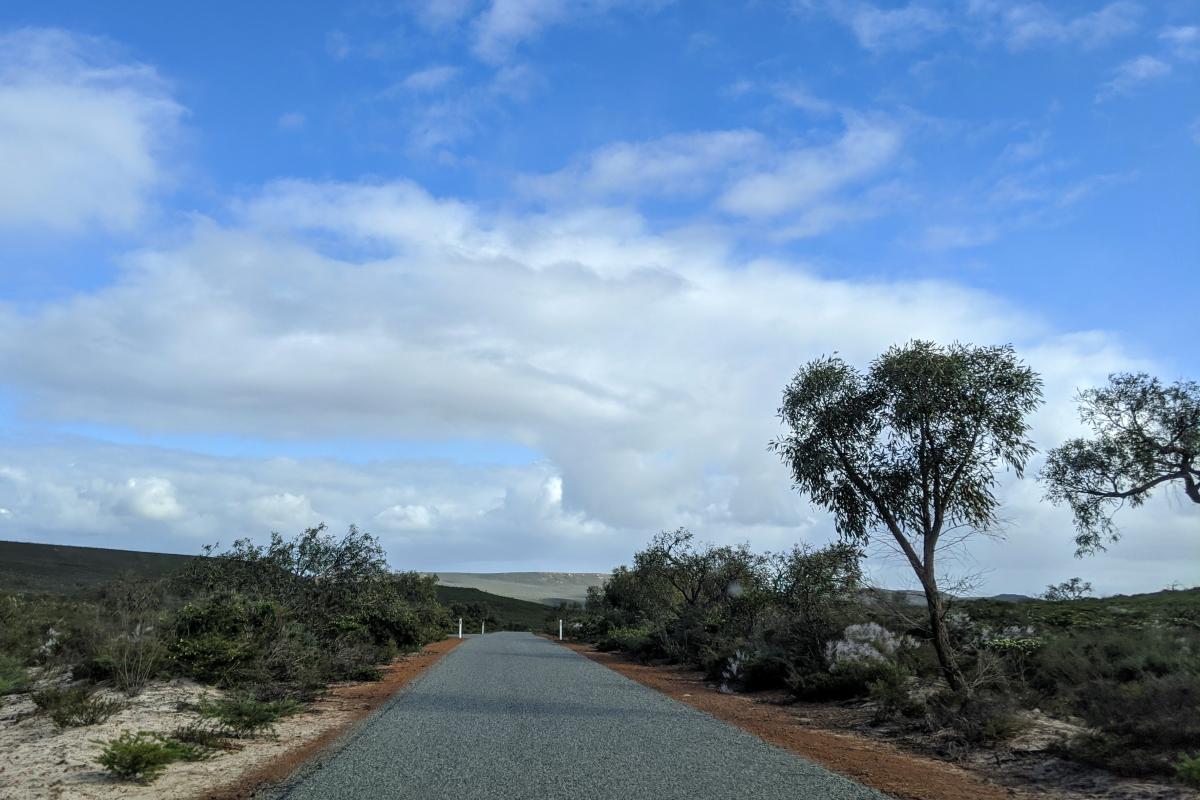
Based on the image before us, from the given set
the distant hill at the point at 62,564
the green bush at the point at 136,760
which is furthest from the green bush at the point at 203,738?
the distant hill at the point at 62,564

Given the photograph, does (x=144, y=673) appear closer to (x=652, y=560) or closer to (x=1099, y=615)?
(x=1099, y=615)

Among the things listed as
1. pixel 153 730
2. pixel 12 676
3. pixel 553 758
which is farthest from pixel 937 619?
pixel 12 676

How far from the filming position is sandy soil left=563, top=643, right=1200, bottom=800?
948 cm

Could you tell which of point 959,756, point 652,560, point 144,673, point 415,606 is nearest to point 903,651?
point 959,756

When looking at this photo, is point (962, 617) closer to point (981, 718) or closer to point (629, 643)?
point (981, 718)

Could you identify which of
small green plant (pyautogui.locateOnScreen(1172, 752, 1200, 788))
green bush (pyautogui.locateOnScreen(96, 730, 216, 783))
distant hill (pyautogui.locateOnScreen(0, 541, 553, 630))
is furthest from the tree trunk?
distant hill (pyautogui.locateOnScreen(0, 541, 553, 630))

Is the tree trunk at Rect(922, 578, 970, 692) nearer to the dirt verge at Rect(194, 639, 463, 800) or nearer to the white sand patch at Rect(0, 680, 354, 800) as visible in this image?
the dirt verge at Rect(194, 639, 463, 800)

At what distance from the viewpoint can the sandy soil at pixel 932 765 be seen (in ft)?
31.1

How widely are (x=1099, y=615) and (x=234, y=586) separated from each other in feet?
84.9

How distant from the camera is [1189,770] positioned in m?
8.40

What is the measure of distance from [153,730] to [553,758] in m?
6.34

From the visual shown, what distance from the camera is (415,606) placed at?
173 ft

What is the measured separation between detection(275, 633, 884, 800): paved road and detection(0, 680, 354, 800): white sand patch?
1.08 metres

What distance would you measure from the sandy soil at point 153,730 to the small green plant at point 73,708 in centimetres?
14
